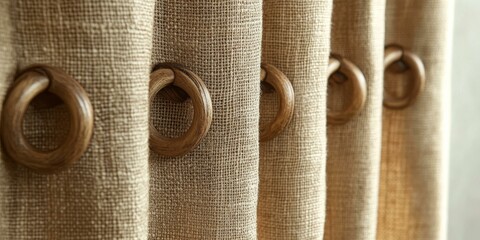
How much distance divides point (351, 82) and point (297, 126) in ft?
0.36

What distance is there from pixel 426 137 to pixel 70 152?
510 millimetres

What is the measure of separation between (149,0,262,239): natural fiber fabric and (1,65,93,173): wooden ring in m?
0.11

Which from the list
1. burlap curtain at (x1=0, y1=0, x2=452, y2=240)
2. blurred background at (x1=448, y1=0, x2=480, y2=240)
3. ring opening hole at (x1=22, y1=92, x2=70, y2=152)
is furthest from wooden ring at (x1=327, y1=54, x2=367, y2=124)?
blurred background at (x1=448, y1=0, x2=480, y2=240)

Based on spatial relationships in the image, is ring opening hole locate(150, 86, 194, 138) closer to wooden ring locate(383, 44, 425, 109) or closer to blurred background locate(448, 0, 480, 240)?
wooden ring locate(383, 44, 425, 109)

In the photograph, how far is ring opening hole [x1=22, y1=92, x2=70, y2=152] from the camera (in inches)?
17.1

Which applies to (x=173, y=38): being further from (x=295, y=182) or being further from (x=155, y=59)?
(x=295, y=182)

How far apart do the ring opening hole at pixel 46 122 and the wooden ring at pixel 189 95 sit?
8 centimetres

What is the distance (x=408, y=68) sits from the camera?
82 centimetres

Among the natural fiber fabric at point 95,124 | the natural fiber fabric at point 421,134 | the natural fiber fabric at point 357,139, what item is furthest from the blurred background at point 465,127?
the natural fiber fabric at point 95,124

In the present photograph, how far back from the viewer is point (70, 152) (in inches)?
16.5

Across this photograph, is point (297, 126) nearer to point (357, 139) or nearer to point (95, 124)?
point (357, 139)

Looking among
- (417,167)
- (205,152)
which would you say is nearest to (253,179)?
(205,152)

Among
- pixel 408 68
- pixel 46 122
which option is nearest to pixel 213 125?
pixel 46 122

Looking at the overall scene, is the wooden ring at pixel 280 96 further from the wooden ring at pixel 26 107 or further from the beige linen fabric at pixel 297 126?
the wooden ring at pixel 26 107
